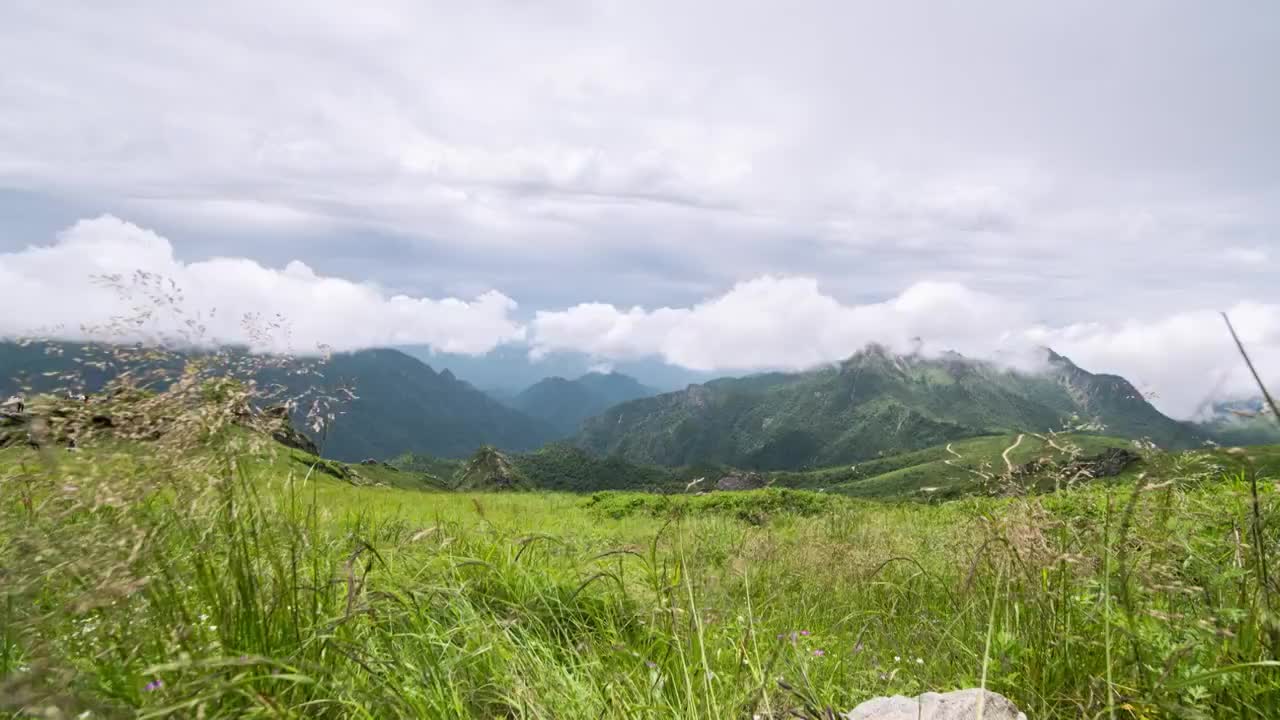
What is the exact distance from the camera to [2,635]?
3.06 metres

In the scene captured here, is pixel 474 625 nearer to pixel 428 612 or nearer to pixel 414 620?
pixel 414 620

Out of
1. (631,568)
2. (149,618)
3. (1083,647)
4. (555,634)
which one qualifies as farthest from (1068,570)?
(149,618)

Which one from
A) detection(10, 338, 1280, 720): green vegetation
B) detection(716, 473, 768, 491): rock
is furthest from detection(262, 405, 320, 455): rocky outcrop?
detection(716, 473, 768, 491): rock

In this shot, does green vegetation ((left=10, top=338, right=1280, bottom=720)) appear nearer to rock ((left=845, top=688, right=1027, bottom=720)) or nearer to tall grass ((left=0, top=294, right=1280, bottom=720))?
tall grass ((left=0, top=294, right=1280, bottom=720))

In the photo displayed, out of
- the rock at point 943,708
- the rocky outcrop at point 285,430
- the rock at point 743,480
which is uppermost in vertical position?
the rocky outcrop at point 285,430

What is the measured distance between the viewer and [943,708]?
336 centimetres

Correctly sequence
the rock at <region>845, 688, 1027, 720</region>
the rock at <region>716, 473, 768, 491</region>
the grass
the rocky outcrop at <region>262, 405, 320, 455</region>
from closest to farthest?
the grass
the rock at <region>845, 688, 1027, 720</region>
the rocky outcrop at <region>262, 405, 320, 455</region>
the rock at <region>716, 473, 768, 491</region>

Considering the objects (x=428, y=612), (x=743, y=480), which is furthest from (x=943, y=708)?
(x=743, y=480)

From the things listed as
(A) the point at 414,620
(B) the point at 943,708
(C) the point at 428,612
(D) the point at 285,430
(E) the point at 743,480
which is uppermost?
(D) the point at 285,430

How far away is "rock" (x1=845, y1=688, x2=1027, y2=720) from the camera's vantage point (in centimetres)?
330

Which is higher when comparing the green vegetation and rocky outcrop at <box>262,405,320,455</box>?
rocky outcrop at <box>262,405,320,455</box>

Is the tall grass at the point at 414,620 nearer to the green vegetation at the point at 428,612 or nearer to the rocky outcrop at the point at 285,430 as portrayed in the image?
the green vegetation at the point at 428,612

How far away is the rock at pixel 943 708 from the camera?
3.30 meters

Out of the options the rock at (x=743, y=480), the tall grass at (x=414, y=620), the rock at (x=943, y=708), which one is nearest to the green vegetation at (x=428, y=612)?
the tall grass at (x=414, y=620)
